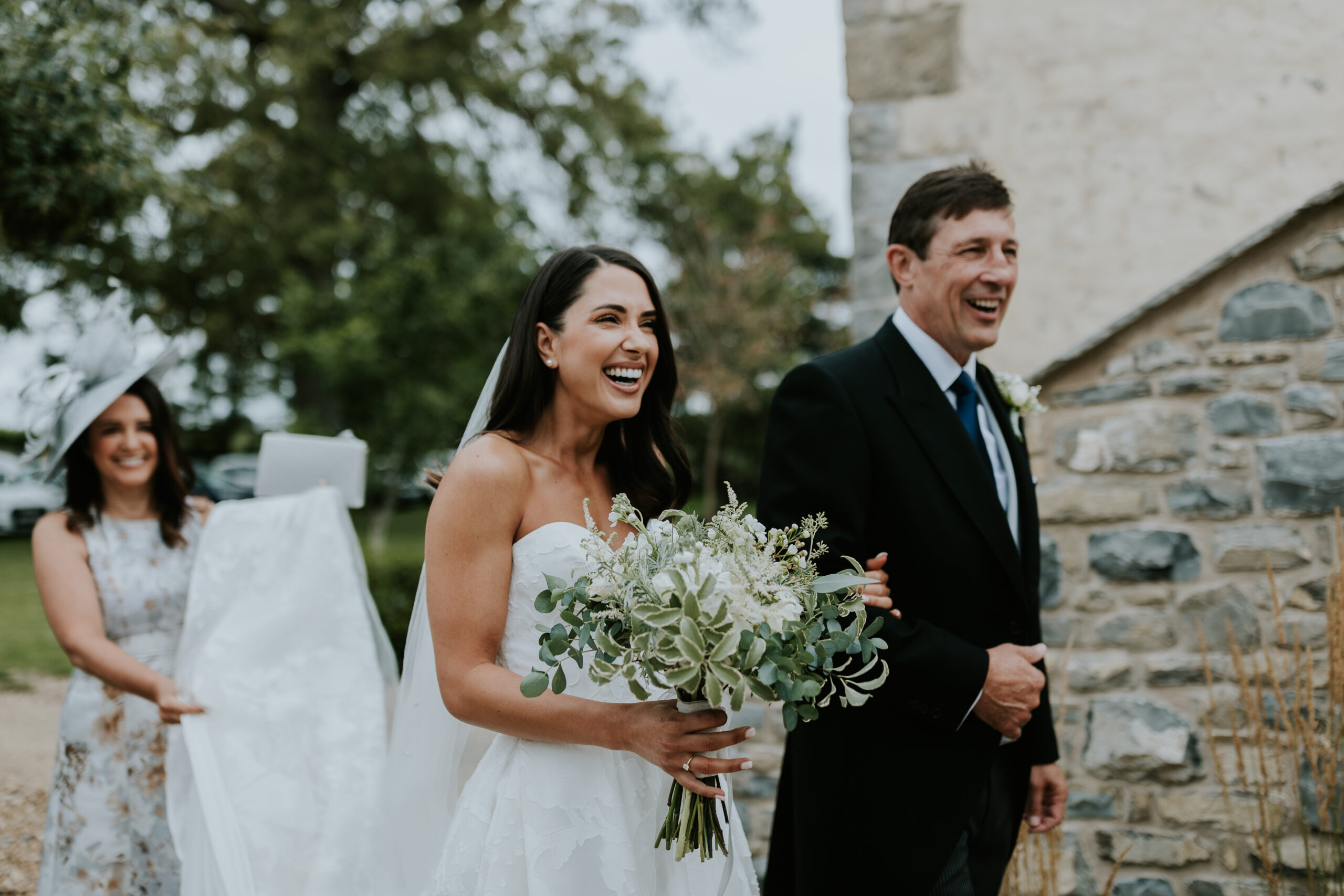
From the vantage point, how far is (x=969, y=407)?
2453mm

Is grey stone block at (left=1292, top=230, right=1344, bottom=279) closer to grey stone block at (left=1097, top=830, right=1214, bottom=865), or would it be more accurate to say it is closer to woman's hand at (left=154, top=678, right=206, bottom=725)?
grey stone block at (left=1097, top=830, right=1214, bottom=865)

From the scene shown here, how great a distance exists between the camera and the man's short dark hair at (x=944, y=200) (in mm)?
2330

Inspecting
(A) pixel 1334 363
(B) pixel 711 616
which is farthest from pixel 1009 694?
(A) pixel 1334 363

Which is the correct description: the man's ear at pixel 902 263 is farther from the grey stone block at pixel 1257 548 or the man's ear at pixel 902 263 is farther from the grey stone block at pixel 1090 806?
the grey stone block at pixel 1090 806

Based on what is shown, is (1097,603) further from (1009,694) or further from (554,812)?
(554,812)

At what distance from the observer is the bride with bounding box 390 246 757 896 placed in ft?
5.93

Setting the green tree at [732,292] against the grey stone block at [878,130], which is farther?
the green tree at [732,292]

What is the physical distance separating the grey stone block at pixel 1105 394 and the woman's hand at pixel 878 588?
1891 millimetres

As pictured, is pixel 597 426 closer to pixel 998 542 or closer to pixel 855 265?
pixel 998 542

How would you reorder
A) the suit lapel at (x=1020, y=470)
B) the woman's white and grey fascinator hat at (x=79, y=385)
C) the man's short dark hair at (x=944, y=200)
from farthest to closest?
the woman's white and grey fascinator hat at (x=79, y=385) < the suit lapel at (x=1020, y=470) < the man's short dark hair at (x=944, y=200)

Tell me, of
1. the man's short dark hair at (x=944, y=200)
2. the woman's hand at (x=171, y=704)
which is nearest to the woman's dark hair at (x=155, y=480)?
the woman's hand at (x=171, y=704)

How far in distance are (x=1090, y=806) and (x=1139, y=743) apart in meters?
0.29

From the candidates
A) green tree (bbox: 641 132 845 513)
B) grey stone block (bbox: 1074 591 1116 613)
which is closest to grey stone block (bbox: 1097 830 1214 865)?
grey stone block (bbox: 1074 591 1116 613)

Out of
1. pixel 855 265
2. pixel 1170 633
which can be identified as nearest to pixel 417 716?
pixel 1170 633
